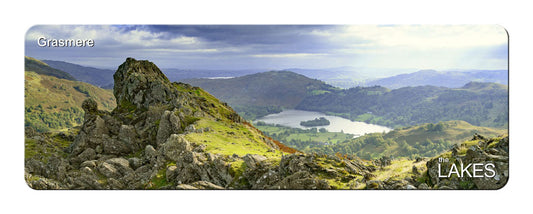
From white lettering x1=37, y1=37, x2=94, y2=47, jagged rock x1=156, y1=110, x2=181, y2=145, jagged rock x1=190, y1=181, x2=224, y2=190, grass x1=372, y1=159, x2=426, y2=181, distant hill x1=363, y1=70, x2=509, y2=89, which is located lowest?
jagged rock x1=190, y1=181, x2=224, y2=190

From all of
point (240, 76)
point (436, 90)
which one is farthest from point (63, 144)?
point (436, 90)

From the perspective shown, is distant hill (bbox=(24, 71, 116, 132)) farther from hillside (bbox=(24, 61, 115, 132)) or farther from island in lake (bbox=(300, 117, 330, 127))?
island in lake (bbox=(300, 117, 330, 127))

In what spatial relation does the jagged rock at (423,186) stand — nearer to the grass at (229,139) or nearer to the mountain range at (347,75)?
the mountain range at (347,75)

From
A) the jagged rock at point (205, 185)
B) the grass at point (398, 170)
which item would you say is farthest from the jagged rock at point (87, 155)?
the grass at point (398, 170)

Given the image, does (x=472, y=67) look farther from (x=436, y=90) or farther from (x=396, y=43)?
(x=396, y=43)

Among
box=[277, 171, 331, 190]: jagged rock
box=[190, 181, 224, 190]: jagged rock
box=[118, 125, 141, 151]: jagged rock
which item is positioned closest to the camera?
box=[277, 171, 331, 190]: jagged rock

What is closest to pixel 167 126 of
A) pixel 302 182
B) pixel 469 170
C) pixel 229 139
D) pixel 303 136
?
pixel 229 139

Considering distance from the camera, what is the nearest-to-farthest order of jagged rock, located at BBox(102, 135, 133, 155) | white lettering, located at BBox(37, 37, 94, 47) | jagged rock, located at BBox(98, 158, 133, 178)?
white lettering, located at BBox(37, 37, 94, 47), jagged rock, located at BBox(98, 158, 133, 178), jagged rock, located at BBox(102, 135, 133, 155)

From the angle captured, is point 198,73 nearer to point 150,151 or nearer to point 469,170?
point 150,151

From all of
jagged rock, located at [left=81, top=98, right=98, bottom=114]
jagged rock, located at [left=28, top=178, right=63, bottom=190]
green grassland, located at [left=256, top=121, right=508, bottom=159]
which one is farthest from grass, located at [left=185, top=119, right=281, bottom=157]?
jagged rock, located at [left=28, top=178, right=63, bottom=190]
